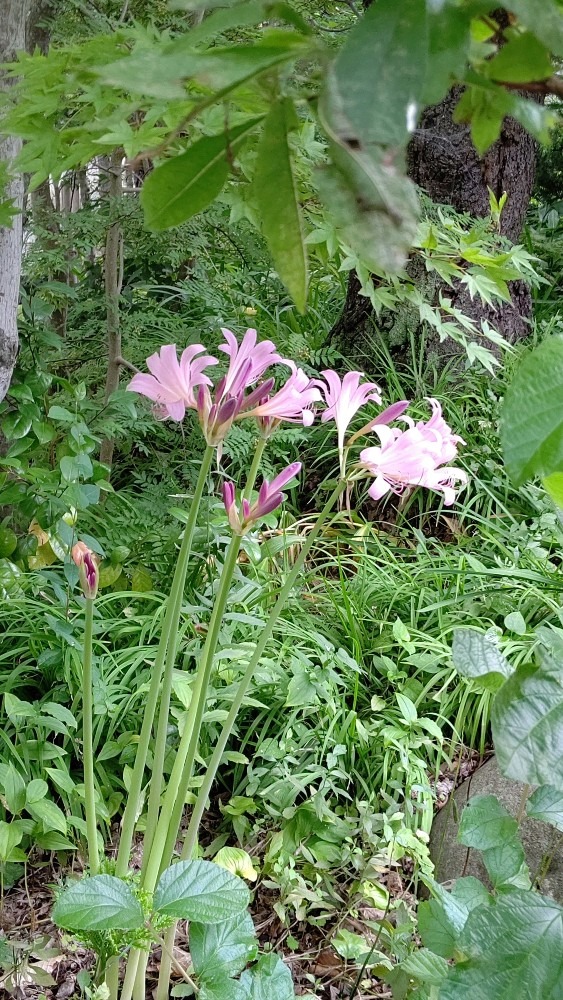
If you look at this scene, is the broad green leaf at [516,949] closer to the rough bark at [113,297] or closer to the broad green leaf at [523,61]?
the broad green leaf at [523,61]

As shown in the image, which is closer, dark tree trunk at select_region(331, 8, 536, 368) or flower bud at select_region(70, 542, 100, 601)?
flower bud at select_region(70, 542, 100, 601)

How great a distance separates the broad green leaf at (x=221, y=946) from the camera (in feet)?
3.52

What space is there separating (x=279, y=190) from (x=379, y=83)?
7 cm

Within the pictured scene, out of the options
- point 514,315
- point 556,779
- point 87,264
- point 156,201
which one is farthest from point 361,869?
point 514,315

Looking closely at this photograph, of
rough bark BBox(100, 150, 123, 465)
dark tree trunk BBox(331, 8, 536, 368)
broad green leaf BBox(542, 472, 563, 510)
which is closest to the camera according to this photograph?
broad green leaf BBox(542, 472, 563, 510)

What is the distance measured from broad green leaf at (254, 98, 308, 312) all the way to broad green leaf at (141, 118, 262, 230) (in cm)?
2

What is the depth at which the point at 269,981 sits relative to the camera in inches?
41.8

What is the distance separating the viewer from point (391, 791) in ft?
5.95

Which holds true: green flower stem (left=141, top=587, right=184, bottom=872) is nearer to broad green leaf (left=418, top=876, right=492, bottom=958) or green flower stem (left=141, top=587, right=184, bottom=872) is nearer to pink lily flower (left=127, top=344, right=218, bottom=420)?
pink lily flower (left=127, top=344, right=218, bottom=420)

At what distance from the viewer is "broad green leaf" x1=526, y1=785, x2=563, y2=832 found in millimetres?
760

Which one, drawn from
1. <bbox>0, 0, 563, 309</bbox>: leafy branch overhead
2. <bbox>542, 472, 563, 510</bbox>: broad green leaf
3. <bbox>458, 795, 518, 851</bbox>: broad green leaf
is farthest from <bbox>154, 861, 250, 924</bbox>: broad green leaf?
<bbox>0, 0, 563, 309</bbox>: leafy branch overhead

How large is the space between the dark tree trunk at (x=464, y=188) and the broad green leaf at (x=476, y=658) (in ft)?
8.17

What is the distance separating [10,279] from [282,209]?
1.49 m

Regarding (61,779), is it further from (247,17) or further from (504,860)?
(247,17)
